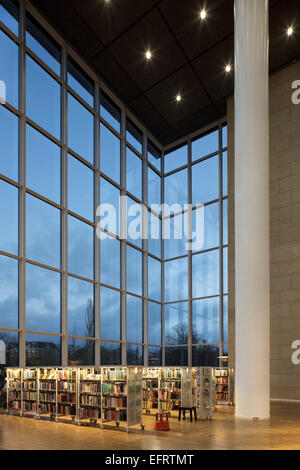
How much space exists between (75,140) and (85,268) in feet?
14.4

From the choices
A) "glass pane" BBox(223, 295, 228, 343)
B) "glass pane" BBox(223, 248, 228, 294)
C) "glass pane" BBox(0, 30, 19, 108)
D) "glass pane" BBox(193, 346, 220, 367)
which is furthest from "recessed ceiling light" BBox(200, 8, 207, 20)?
"glass pane" BBox(193, 346, 220, 367)

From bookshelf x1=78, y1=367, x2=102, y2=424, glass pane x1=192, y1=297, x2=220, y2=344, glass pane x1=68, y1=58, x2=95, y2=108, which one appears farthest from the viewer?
glass pane x1=192, y1=297, x2=220, y2=344

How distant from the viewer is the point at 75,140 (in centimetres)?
1509

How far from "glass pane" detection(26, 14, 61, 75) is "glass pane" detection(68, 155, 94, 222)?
122 inches

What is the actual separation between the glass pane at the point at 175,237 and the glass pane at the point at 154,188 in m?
0.98

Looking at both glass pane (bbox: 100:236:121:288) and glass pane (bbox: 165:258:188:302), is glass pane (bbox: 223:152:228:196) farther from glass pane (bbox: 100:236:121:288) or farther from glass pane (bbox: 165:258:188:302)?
glass pane (bbox: 100:236:121:288)

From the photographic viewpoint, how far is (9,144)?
12320mm

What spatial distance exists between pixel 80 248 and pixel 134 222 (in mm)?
4026

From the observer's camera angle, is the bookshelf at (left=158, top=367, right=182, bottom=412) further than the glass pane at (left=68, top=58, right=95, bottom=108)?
No

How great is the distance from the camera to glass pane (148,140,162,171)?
20.5m

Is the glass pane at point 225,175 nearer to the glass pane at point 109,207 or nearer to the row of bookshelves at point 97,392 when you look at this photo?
the glass pane at point 109,207

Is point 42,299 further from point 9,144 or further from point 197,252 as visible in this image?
point 197,252

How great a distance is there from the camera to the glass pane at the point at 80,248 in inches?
566
